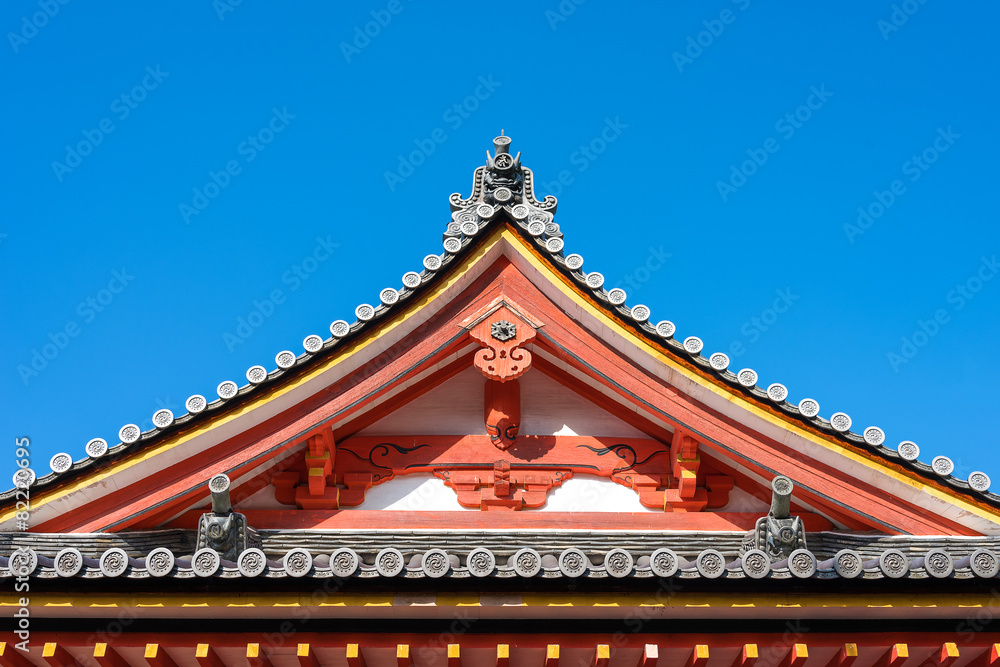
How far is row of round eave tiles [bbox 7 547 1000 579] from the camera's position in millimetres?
6883

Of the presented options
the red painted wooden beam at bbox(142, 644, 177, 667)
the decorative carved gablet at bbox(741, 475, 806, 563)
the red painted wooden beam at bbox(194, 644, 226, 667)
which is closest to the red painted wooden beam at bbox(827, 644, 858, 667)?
the decorative carved gablet at bbox(741, 475, 806, 563)

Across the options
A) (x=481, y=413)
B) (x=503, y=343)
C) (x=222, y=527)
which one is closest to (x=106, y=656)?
(x=222, y=527)

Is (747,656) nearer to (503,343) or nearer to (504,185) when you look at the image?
(503,343)

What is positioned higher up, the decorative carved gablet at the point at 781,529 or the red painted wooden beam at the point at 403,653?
the decorative carved gablet at the point at 781,529

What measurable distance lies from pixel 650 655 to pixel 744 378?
2750mm

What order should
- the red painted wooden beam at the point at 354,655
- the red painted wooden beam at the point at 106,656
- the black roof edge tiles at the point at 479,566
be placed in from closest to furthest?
the black roof edge tiles at the point at 479,566
the red painted wooden beam at the point at 106,656
the red painted wooden beam at the point at 354,655

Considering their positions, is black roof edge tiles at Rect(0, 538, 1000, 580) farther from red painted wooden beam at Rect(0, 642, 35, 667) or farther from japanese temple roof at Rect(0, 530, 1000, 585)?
red painted wooden beam at Rect(0, 642, 35, 667)

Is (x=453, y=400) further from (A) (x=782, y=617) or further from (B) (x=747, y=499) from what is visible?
(A) (x=782, y=617)

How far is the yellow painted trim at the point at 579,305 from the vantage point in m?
8.16

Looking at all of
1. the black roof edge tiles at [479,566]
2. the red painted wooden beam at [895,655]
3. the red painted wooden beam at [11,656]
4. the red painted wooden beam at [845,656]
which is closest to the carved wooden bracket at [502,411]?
the black roof edge tiles at [479,566]

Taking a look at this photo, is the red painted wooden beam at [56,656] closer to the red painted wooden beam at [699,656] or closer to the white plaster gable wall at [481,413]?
the white plaster gable wall at [481,413]

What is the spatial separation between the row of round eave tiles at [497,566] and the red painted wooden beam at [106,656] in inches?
24.9

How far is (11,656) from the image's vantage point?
7156mm

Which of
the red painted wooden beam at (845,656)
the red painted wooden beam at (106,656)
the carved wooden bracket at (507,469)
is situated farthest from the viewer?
the carved wooden bracket at (507,469)
